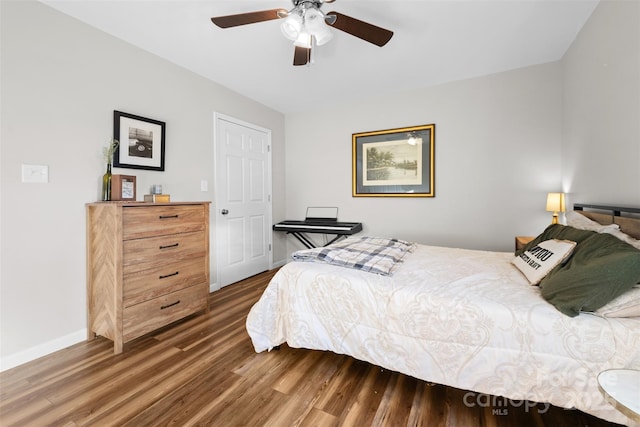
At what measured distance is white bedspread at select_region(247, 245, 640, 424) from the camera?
110cm

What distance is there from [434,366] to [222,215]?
2.68 metres

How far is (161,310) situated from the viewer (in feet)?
6.94

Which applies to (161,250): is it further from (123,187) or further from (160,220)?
(123,187)

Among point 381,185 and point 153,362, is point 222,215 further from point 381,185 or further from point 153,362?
point 381,185

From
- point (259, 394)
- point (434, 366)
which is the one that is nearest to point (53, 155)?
point (259, 394)

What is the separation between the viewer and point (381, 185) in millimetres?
3641

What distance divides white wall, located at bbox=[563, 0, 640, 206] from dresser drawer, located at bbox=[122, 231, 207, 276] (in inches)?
121

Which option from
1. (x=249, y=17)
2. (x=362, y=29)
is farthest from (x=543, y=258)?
(x=249, y=17)

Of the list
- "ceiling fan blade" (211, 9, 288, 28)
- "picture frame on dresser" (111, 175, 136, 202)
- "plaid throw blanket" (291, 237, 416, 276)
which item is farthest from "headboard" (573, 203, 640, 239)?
"picture frame on dresser" (111, 175, 136, 202)

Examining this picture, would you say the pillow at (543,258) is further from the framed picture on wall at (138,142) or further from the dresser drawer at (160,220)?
the framed picture on wall at (138,142)

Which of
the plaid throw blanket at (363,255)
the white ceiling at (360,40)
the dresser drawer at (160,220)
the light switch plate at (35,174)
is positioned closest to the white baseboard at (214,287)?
the dresser drawer at (160,220)

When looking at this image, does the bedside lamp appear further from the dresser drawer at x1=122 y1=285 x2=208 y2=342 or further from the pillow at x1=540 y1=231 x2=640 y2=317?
the dresser drawer at x1=122 y1=285 x2=208 y2=342

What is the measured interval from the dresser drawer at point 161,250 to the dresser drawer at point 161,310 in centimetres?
28

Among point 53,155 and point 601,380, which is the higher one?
point 53,155
